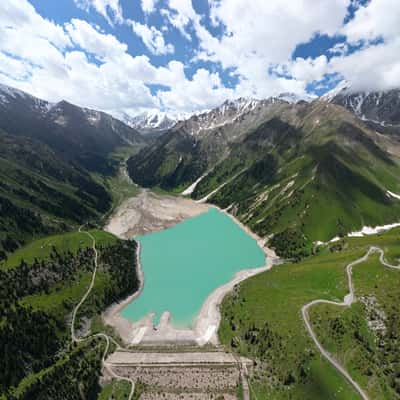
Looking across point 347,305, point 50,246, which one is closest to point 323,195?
point 347,305

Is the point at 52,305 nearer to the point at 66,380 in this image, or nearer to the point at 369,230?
the point at 66,380

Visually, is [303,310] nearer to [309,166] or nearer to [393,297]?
[393,297]

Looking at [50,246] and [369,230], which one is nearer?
[50,246]

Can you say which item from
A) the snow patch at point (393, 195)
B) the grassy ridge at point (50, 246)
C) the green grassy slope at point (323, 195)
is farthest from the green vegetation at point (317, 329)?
the snow patch at point (393, 195)

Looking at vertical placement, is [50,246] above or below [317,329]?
above

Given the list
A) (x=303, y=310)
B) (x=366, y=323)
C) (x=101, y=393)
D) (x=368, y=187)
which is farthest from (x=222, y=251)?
(x=368, y=187)

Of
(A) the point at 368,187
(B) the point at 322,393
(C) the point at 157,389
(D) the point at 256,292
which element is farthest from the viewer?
(A) the point at 368,187

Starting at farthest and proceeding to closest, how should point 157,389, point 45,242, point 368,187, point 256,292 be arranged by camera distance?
1. point 368,187
2. point 45,242
3. point 256,292
4. point 157,389

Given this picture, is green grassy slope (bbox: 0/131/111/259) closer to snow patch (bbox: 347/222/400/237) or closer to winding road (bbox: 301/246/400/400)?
winding road (bbox: 301/246/400/400)
